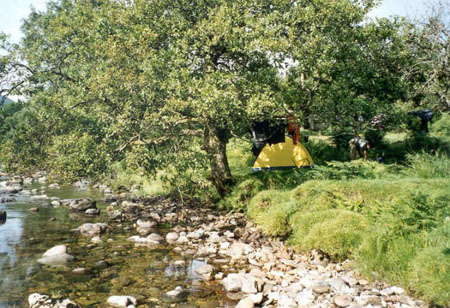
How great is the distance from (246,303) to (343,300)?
5.47 feet

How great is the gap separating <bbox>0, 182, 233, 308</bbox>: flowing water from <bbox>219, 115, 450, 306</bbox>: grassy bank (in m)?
2.85

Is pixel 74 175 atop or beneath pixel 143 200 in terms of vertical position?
atop

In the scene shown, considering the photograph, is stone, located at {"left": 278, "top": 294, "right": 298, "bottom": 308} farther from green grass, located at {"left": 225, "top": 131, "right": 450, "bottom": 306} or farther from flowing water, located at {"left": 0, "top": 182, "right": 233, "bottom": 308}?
green grass, located at {"left": 225, "top": 131, "right": 450, "bottom": 306}

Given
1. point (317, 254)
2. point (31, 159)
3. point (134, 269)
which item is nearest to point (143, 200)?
point (31, 159)

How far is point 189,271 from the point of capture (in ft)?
28.5

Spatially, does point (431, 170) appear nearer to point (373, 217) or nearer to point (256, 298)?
point (373, 217)

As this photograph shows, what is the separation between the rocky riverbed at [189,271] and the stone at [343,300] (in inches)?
0.6

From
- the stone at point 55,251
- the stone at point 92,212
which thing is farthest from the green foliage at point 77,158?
the stone at point 92,212

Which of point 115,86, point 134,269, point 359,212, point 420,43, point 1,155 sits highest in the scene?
point 420,43

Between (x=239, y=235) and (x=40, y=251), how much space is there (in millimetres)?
5671

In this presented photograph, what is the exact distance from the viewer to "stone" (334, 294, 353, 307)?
6.28 m

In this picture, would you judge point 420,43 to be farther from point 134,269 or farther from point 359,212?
point 134,269

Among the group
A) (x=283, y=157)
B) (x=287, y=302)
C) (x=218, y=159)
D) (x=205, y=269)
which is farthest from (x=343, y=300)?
(x=283, y=157)

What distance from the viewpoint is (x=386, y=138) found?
72.1ft
